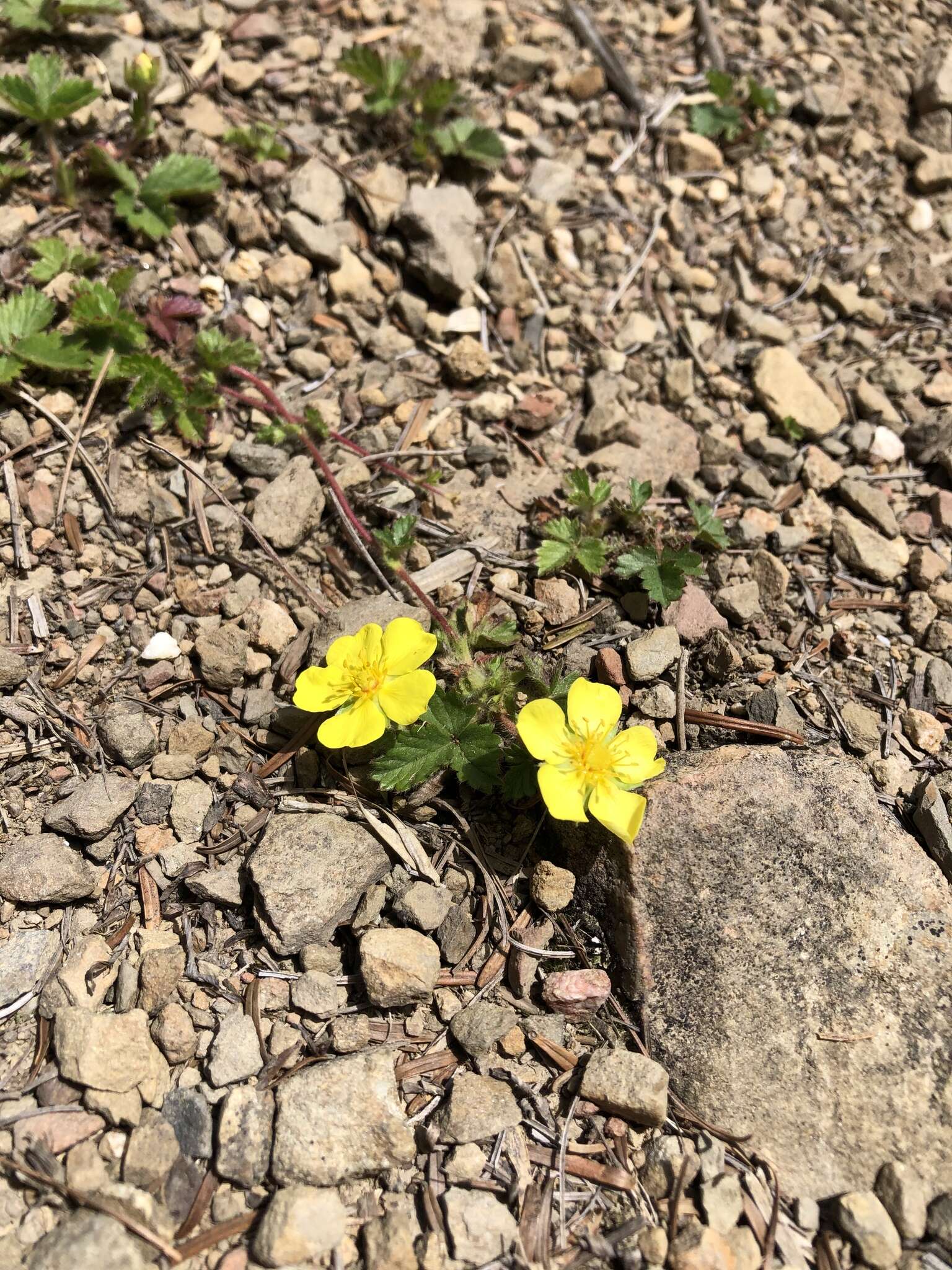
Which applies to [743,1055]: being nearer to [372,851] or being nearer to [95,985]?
[372,851]

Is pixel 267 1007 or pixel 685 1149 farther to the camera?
pixel 267 1007

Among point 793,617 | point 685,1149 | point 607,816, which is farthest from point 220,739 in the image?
point 793,617

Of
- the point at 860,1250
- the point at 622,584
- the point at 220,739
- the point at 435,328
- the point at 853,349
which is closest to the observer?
the point at 860,1250

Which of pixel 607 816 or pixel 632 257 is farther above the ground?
pixel 632 257

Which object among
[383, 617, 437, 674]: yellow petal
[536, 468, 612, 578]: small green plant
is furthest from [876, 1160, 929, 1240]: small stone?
[536, 468, 612, 578]: small green plant

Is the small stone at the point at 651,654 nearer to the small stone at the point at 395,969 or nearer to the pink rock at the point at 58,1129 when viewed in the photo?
the small stone at the point at 395,969

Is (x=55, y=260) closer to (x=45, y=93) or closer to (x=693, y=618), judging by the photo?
(x=45, y=93)

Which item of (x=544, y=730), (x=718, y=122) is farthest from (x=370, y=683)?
(x=718, y=122)

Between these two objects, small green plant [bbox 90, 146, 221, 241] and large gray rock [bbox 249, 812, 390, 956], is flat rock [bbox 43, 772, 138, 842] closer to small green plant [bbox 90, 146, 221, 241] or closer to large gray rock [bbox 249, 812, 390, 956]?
large gray rock [bbox 249, 812, 390, 956]
